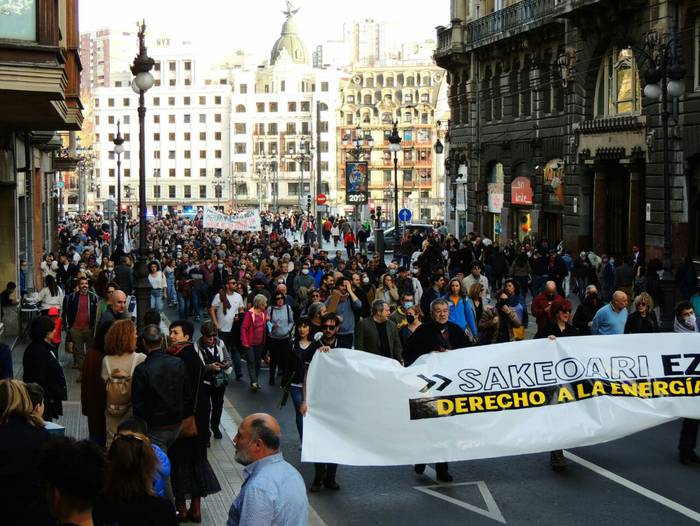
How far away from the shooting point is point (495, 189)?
54.4 meters

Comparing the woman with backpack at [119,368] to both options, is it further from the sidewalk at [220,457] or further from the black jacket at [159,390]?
the sidewalk at [220,457]

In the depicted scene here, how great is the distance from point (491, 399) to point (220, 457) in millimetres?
3160

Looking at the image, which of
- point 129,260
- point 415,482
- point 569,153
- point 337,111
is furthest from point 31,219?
point 337,111

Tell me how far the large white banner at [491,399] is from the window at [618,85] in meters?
28.6

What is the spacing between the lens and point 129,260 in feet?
88.8

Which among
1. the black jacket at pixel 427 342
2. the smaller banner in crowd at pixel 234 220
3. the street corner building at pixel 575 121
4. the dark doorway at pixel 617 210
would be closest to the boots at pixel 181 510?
the black jacket at pixel 427 342

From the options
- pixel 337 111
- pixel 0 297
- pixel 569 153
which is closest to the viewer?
pixel 0 297

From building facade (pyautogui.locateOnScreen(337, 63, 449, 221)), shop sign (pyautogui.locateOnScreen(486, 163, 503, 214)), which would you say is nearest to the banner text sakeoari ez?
shop sign (pyautogui.locateOnScreen(486, 163, 503, 214))

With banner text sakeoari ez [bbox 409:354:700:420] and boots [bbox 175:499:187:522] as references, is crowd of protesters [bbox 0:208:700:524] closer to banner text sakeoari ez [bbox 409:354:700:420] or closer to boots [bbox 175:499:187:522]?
boots [bbox 175:499:187:522]

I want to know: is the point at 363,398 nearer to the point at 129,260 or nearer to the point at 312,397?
the point at 312,397

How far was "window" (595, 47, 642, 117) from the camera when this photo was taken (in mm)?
40156

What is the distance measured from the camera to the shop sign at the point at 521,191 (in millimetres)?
49562

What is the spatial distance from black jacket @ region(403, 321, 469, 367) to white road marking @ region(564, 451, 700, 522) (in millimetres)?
1680

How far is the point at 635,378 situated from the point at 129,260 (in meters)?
16.6
